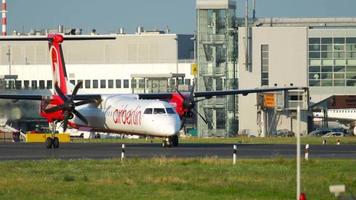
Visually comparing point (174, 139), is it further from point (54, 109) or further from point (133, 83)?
point (133, 83)

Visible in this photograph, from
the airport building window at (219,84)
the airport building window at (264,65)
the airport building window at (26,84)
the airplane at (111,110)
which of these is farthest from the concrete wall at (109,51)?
the airplane at (111,110)

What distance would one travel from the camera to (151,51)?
138 meters

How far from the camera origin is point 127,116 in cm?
6241

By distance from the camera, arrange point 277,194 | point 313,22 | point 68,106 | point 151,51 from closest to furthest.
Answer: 1. point 277,194
2. point 68,106
3. point 313,22
4. point 151,51

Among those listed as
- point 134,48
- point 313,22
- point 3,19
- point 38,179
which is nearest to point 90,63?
point 134,48

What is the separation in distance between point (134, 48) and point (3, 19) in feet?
74.5

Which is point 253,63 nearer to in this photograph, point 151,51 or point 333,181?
point 151,51

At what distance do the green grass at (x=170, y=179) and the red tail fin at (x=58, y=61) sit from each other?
78.1 ft

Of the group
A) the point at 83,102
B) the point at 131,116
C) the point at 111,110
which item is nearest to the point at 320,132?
the point at 111,110

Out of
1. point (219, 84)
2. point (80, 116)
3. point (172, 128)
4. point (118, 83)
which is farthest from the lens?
point (118, 83)

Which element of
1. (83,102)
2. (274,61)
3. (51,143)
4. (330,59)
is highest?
(330,59)

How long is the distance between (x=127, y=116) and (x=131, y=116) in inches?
19.8

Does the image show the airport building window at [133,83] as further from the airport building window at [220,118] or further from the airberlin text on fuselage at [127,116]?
the airberlin text on fuselage at [127,116]

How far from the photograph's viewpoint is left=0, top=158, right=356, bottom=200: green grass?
29.6 meters
